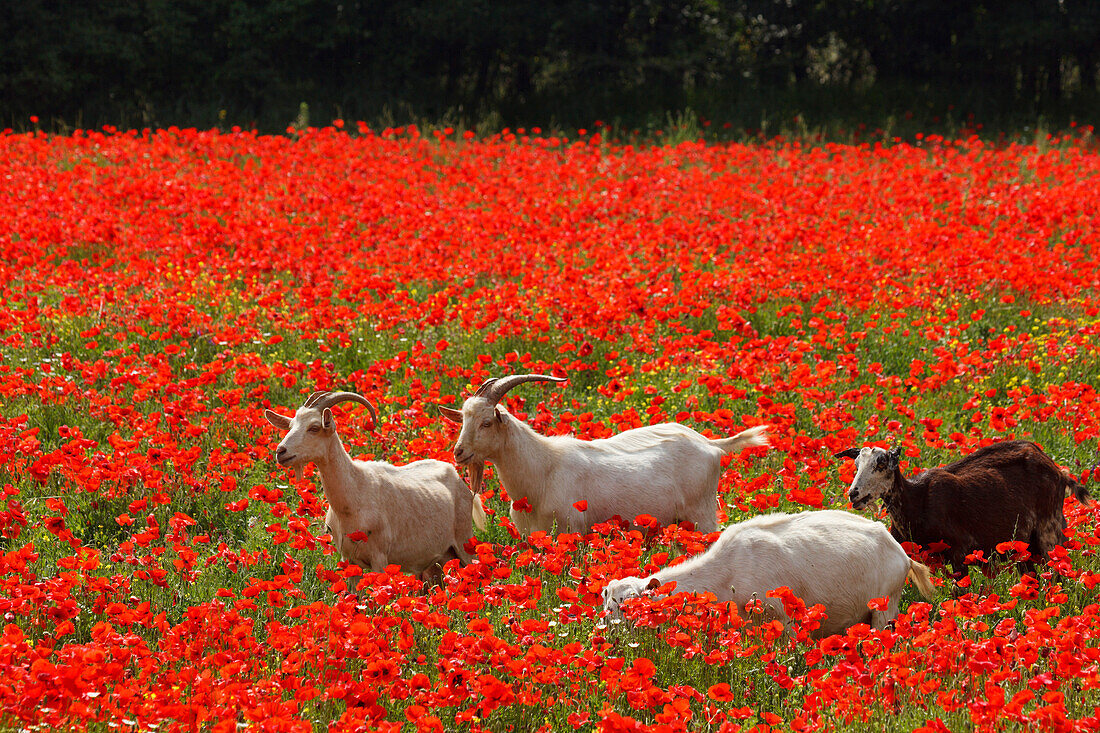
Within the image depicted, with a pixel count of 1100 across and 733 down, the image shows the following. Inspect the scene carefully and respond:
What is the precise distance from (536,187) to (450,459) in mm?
8922

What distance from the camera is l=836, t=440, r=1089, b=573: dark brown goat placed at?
Result: 6684mm

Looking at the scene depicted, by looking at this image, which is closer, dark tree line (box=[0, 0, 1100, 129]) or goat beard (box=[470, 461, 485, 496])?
goat beard (box=[470, 461, 485, 496])

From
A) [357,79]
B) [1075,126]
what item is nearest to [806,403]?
[1075,126]

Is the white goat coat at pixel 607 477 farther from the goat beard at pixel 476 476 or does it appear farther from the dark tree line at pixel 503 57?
the dark tree line at pixel 503 57

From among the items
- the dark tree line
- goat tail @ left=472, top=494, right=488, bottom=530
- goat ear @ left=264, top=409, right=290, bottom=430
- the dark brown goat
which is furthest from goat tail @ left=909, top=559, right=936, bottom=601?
the dark tree line

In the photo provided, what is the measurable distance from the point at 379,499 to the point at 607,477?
164 cm

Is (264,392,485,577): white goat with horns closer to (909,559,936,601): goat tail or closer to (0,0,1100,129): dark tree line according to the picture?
(909,559,936,601): goat tail

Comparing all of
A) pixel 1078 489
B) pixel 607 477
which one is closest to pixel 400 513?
pixel 607 477

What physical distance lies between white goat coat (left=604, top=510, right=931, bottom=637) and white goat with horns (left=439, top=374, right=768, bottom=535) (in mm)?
1154

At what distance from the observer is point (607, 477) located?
7230 millimetres

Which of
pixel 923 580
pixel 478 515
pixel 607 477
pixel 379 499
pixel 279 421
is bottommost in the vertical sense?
pixel 923 580

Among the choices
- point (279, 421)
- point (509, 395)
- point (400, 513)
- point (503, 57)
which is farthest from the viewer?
point (503, 57)

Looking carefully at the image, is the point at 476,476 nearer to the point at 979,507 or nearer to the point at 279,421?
the point at 279,421

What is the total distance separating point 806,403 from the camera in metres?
8.88
